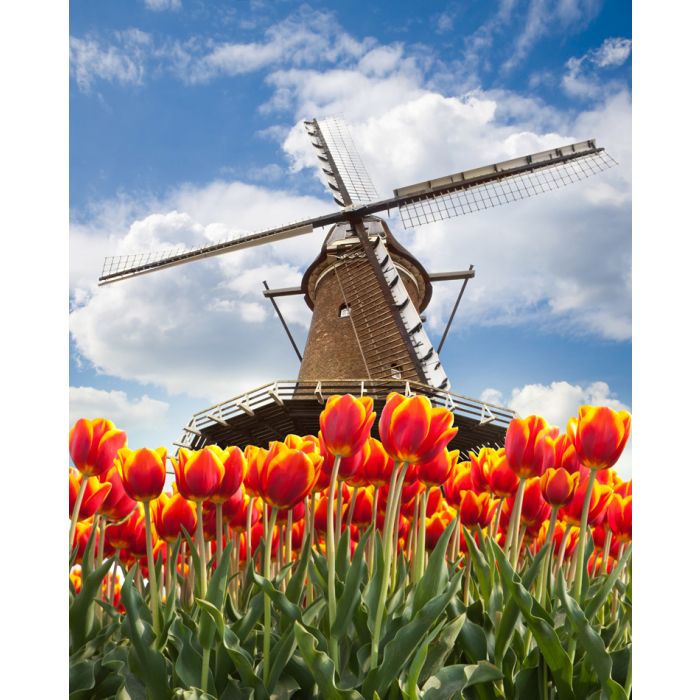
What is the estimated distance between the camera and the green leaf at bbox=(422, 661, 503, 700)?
1246 mm

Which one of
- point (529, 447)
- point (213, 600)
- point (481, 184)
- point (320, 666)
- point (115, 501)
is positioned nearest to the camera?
point (320, 666)

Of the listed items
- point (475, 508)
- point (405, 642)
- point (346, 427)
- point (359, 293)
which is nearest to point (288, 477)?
point (346, 427)

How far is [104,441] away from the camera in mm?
1549

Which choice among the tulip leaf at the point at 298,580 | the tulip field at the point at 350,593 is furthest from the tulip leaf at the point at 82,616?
the tulip leaf at the point at 298,580

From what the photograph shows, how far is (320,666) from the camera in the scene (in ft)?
3.91

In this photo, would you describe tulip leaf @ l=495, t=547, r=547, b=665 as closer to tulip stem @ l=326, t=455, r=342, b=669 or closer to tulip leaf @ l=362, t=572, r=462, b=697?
tulip leaf @ l=362, t=572, r=462, b=697

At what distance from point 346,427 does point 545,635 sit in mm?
513

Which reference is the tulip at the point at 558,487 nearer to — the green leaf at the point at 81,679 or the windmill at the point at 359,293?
the green leaf at the point at 81,679

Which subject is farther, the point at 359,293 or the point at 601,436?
the point at 359,293

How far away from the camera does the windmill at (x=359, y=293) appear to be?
35.7 feet

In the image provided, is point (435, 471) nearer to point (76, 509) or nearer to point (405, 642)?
point (405, 642)

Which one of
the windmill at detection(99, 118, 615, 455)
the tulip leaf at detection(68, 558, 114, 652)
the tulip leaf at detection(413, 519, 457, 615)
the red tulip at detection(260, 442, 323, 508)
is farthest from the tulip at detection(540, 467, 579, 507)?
the windmill at detection(99, 118, 615, 455)

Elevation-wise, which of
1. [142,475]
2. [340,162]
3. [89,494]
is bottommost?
[142,475]

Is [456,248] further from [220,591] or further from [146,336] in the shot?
[220,591]
